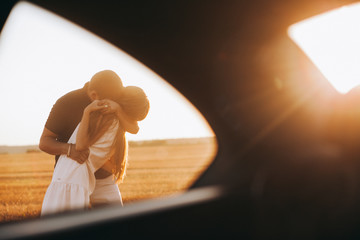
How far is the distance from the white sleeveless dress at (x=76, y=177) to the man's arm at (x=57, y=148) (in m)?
0.03

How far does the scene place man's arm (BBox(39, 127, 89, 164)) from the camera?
2.53 metres

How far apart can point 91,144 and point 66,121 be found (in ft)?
0.80

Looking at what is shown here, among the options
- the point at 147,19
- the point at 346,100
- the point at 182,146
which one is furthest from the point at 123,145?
the point at 182,146

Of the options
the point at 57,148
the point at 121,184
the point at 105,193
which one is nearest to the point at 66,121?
the point at 57,148

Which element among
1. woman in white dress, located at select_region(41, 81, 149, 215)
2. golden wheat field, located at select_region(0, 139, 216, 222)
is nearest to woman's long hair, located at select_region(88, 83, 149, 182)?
woman in white dress, located at select_region(41, 81, 149, 215)

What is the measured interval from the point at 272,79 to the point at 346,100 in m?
0.36

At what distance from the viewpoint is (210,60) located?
6.86 feet

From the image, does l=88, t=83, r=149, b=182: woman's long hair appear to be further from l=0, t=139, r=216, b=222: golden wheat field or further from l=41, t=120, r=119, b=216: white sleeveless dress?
l=0, t=139, r=216, b=222: golden wheat field

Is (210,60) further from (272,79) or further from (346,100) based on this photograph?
(346,100)

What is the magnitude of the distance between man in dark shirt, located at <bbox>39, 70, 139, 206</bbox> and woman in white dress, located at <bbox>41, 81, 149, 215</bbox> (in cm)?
4

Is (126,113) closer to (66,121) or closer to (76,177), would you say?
(66,121)

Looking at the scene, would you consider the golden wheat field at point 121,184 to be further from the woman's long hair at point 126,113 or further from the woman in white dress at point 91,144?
the woman's long hair at point 126,113

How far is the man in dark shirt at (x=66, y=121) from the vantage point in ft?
8.33

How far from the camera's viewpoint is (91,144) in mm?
2564
